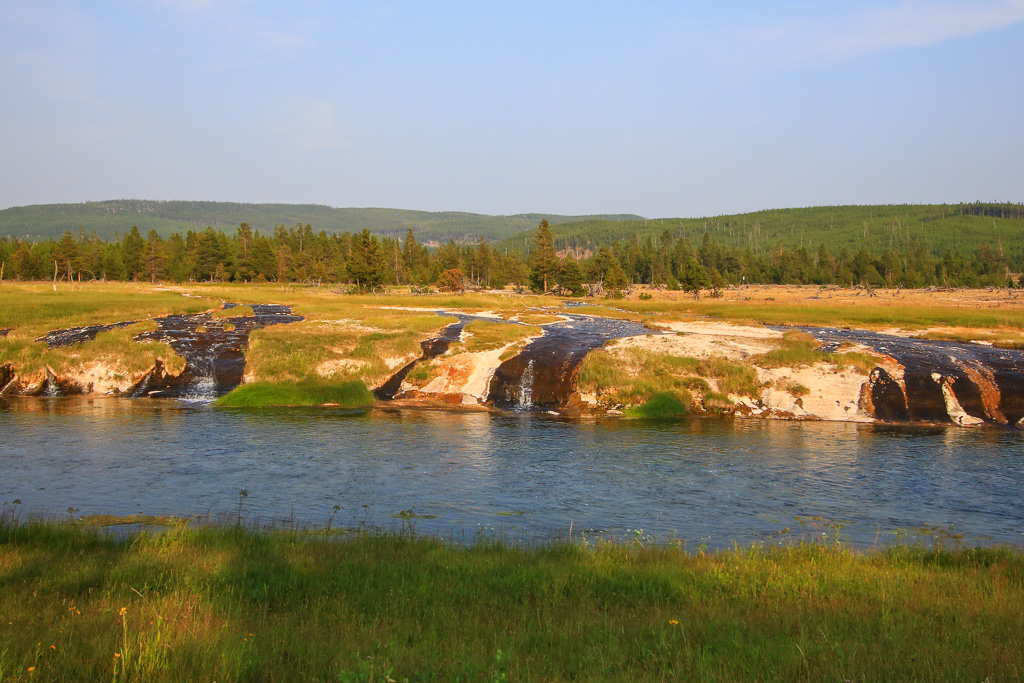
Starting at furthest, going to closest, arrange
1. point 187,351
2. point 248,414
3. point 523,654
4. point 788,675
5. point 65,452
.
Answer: point 187,351
point 248,414
point 65,452
point 523,654
point 788,675

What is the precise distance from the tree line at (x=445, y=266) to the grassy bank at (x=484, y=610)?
91.5 metres

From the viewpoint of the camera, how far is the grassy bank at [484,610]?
6.21 metres

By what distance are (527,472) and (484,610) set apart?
10603 millimetres

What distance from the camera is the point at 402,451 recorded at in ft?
67.6

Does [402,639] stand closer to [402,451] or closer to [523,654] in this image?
[523,654]

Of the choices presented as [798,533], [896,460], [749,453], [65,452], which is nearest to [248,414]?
Answer: [65,452]

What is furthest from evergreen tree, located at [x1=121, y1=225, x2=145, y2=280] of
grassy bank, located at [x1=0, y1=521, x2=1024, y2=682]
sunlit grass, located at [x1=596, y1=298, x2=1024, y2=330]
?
grassy bank, located at [x1=0, y1=521, x2=1024, y2=682]

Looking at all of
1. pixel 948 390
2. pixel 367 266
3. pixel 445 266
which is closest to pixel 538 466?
pixel 948 390

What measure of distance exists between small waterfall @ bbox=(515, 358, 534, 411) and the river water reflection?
7.25 feet

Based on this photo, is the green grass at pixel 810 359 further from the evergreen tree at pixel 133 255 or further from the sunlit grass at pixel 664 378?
the evergreen tree at pixel 133 255

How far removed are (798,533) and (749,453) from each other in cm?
737

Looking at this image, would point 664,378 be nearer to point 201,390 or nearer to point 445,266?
point 201,390

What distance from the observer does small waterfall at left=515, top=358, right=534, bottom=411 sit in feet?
94.4

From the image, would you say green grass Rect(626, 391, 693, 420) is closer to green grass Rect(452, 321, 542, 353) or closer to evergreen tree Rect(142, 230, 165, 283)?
green grass Rect(452, 321, 542, 353)
